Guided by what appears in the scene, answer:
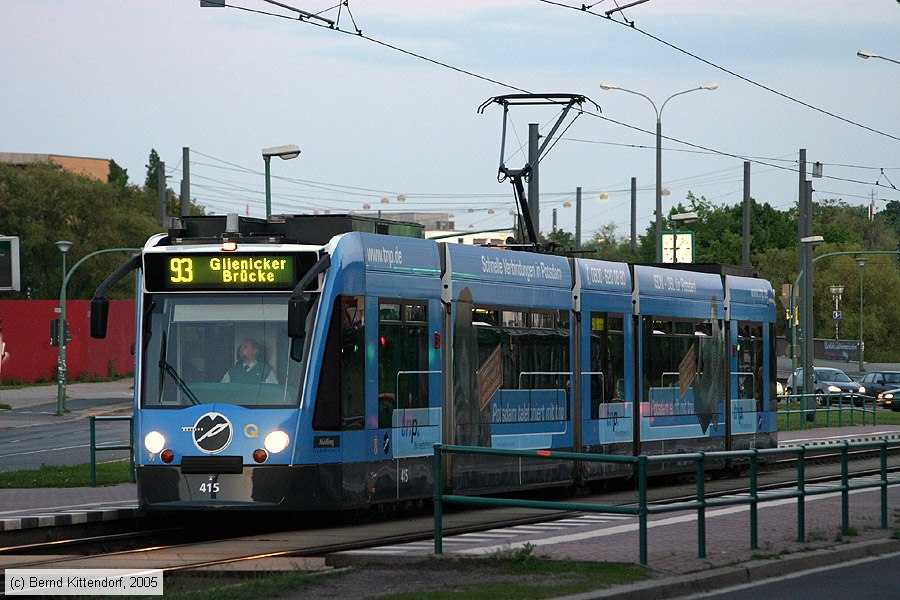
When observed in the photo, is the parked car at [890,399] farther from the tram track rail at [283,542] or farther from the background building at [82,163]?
the background building at [82,163]

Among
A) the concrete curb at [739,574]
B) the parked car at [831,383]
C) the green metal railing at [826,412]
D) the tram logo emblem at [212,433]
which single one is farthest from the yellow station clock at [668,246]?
the tram logo emblem at [212,433]

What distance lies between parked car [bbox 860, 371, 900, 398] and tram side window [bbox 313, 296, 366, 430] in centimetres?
4910

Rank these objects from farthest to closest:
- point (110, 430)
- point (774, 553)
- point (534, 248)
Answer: point (110, 430) → point (534, 248) → point (774, 553)

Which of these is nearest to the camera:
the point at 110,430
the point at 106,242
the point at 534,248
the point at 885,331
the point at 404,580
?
the point at 404,580

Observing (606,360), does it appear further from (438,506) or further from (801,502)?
(438,506)

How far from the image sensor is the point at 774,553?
495 inches

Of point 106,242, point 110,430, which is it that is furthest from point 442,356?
point 106,242

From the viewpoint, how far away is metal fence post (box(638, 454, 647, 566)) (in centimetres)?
1146

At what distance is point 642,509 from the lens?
38.0 feet

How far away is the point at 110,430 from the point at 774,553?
32.1m

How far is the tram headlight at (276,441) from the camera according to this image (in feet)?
46.7

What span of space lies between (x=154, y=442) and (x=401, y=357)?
106 inches

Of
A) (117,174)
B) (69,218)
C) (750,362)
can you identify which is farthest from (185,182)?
(117,174)

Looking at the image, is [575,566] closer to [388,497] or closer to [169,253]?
[388,497]
